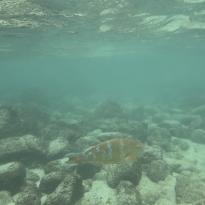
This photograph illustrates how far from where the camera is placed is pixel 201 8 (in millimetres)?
22766

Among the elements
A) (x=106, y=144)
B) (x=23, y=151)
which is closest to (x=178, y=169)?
(x=23, y=151)

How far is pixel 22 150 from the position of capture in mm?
12234

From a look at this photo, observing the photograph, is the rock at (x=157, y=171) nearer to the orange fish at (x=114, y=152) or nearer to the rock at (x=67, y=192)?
the rock at (x=67, y=192)

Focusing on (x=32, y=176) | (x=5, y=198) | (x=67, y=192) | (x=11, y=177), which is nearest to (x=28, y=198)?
(x=67, y=192)

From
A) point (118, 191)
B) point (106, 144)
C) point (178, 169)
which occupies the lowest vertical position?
point (178, 169)

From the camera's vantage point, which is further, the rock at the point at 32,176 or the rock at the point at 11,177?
the rock at the point at 32,176

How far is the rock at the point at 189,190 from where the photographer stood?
9523 millimetres

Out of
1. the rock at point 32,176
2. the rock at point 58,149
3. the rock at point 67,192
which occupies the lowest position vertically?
the rock at point 58,149

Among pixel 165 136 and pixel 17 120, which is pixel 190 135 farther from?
pixel 17 120

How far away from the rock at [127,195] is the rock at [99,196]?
45 cm

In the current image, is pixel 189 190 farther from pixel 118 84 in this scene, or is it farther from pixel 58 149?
pixel 118 84

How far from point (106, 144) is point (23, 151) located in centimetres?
739

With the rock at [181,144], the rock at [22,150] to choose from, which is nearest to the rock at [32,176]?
the rock at [22,150]

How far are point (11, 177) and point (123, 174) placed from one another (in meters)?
3.82
